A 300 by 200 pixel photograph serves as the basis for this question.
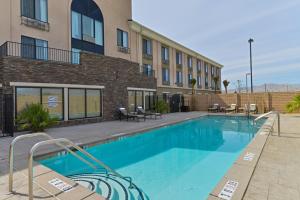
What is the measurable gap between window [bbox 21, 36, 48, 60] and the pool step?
10.3 metres

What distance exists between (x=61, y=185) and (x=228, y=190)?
3240 millimetres

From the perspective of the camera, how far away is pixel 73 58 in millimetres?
15969

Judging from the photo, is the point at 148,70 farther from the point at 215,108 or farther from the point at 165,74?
the point at 215,108

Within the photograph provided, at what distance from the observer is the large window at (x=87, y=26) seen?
16.7 m

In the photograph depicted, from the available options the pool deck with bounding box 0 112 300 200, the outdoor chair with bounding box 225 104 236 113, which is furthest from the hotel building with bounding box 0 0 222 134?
the outdoor chair with bounding box 225 104 236 113

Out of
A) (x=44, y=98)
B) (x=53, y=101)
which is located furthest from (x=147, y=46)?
(x=44, y=98)

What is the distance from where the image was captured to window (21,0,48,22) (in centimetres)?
1359

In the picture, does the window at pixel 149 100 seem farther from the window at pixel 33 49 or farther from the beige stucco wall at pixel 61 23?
the window at pixel 33 49

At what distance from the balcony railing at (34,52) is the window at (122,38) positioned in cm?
604

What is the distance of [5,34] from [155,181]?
12703 millimetres

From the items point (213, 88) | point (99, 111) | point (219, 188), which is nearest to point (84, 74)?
point (99, 111)

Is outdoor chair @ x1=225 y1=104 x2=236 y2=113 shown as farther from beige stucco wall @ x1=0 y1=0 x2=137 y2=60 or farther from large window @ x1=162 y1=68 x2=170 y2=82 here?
beige stucco wall @ x1=0 y1=0 x2=137 y2=60

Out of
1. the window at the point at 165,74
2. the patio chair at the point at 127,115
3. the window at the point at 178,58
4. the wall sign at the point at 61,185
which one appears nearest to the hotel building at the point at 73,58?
the patio chair at the point at 127,115

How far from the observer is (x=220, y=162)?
7180mm
